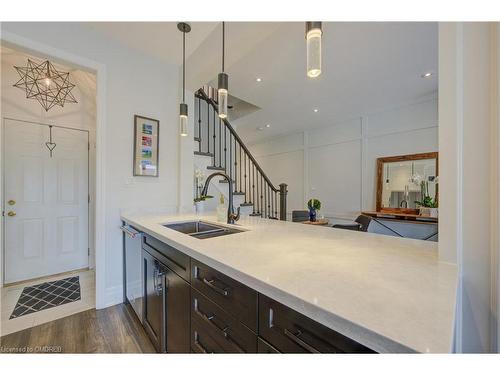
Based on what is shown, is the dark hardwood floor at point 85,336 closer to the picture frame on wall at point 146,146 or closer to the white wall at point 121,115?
the white wall at point 121,115

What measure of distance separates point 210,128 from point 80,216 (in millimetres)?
2388

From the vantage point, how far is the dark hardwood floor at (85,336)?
62.2 inches

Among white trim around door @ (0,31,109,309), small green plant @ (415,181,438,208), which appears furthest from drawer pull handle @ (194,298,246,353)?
small green plant @ (415,181,438,208)

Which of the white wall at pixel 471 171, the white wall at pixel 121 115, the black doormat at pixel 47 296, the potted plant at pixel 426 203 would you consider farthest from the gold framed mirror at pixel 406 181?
the black doormat at pixel 47 296

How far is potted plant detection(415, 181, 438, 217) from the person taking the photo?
3.41 meters

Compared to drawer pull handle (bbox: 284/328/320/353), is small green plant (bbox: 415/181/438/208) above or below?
above

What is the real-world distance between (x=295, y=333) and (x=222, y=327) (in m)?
0.39

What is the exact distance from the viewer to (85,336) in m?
1.71

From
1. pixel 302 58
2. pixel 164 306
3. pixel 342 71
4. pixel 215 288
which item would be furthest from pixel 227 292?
pixel 342 71

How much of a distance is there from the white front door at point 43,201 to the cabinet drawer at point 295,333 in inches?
131

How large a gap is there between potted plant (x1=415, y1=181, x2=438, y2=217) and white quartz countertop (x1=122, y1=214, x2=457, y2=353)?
2955 mm

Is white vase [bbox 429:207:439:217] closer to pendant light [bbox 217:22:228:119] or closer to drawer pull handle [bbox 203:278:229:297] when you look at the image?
pendant light [bbox 217:22:228:119]

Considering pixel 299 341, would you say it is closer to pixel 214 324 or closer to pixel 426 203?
pixel 214 324

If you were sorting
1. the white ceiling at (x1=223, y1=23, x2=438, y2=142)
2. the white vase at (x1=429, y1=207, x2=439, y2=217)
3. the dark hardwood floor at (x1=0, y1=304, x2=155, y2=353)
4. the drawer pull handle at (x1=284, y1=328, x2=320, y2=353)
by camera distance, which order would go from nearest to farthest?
the drawer pull handle at (x1=284, y1=328, x2=320, y2=353) < the dark hardwood floor at (x1=0, y1=304, x2=155, y2=353) < the white ceiling at (x1=223, y1=23, x2=438, y2=142) < the white vase at (x1=429, y1=207, x2=439, y2=217)
